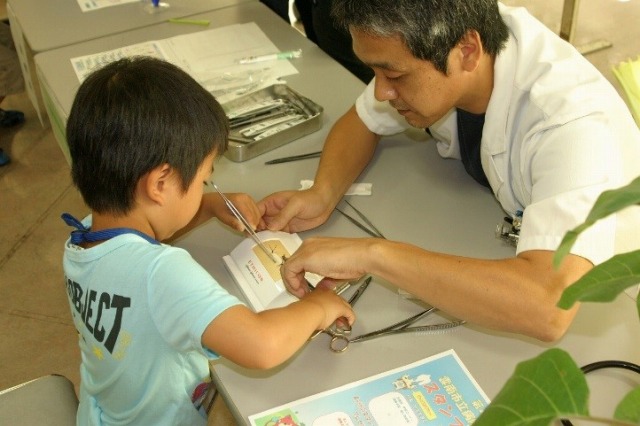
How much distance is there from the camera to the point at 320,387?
43.4 inches

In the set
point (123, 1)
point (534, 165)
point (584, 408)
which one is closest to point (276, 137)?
point (534, 165)

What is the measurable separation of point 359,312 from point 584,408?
728 mm

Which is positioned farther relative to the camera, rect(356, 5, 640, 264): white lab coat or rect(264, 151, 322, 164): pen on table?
rect(264, 151, 322, 164): pen on table

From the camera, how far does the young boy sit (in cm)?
106

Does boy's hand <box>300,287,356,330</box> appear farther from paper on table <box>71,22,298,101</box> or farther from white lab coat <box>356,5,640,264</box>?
paper on table <box>71,22,298,101</box>

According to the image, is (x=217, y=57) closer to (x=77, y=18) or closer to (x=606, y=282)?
(x=77, y=18)

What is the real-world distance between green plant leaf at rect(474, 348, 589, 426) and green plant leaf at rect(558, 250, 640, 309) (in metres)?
0.07

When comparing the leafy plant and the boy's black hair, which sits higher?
the leafy plant

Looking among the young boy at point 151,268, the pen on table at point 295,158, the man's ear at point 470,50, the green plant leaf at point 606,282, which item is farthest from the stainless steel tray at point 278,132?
the green plant leaf at point 606,282

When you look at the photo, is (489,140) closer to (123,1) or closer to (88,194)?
(88,194)

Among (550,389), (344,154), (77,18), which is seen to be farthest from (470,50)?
(77,18)

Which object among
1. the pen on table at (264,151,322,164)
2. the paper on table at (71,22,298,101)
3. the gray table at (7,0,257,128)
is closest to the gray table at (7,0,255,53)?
the gray table at (7,0,257,128)

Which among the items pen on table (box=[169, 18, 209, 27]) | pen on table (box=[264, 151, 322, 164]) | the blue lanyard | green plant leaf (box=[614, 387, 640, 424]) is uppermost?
green plant leaf (box=[614, 387, 640, 424])

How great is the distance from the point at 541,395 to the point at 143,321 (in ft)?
2.39
